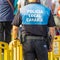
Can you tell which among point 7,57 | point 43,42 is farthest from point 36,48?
point 7,57

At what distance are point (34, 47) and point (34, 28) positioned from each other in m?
0.36

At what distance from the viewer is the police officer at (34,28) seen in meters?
6.52

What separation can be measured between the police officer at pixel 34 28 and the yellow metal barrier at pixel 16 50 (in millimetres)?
141

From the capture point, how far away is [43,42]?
6.59m

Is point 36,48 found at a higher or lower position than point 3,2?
lower

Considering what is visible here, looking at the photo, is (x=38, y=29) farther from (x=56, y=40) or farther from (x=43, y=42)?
(x=56, y=40)

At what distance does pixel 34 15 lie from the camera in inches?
264

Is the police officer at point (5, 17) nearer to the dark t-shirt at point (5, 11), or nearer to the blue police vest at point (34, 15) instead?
the dark t-shirt at point (5, 11)

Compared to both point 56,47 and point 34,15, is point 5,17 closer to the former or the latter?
point 56,47

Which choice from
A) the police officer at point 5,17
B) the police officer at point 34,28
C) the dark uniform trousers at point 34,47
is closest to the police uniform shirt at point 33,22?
the police officer at point 34,28

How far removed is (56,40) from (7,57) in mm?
2239

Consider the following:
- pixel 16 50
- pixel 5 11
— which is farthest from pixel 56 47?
pixel 5 11

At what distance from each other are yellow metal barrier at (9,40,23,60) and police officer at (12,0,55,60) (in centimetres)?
14

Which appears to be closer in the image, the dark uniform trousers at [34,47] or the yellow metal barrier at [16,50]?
the dark uniform trousers at [34,47]
